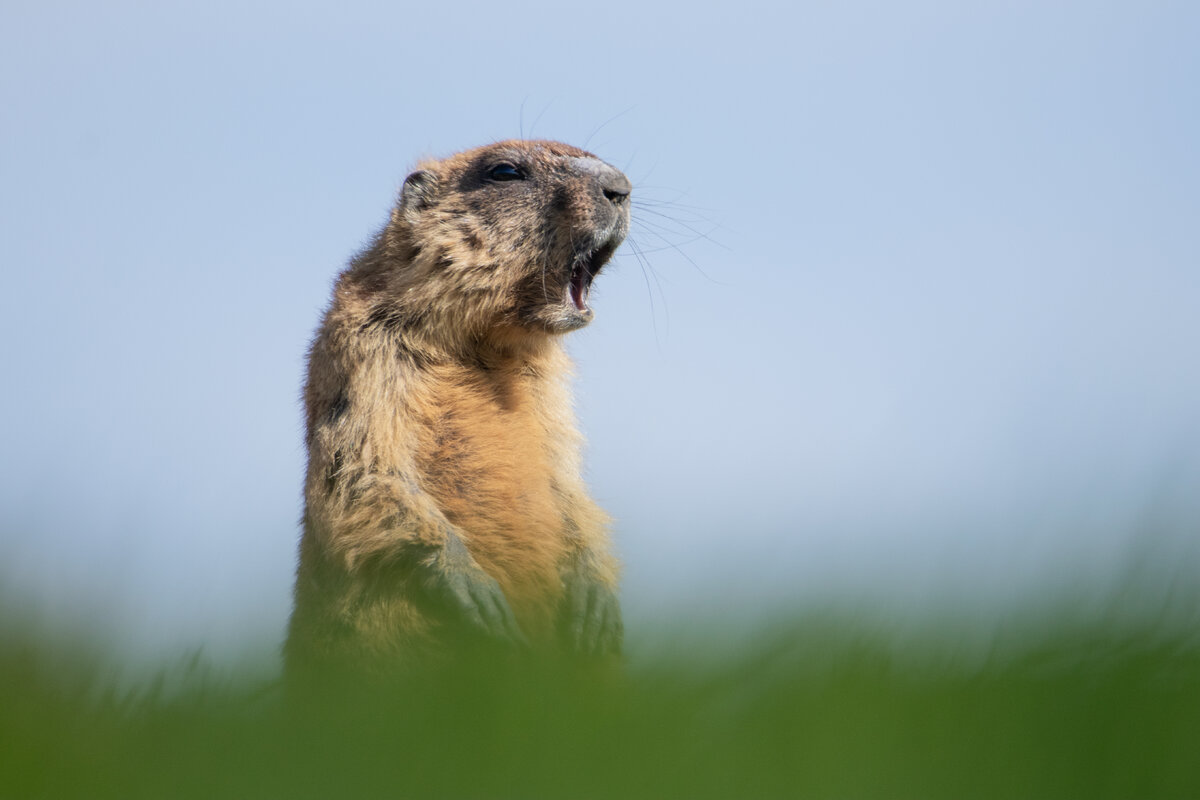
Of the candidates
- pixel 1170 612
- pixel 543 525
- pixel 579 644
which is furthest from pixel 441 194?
pixel 1170 612

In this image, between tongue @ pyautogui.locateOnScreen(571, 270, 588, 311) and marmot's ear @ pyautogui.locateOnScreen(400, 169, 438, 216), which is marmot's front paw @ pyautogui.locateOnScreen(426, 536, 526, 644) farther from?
marmot's ear @ pyautogui.locateOnScreen(400, 169, 438, 216)

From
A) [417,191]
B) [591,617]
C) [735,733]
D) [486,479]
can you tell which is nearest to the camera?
[735,733]

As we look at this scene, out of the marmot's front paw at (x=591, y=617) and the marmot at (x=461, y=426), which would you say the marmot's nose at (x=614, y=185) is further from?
the marmot's front paw at (x=591, y=617)

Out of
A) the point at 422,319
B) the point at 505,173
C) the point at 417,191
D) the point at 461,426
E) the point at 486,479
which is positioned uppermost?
the point at 505,173

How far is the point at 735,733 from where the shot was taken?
2.68 metres

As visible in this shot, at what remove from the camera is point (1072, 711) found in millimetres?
2553

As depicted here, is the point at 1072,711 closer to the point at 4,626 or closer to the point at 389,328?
the point at 4,626

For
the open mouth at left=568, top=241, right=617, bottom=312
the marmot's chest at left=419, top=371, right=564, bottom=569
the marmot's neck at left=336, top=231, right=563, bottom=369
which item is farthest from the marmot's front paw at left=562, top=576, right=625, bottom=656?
the open mouth at left=568, top=241, right=617, bottom=312

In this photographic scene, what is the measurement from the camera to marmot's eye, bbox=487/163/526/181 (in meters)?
8.91

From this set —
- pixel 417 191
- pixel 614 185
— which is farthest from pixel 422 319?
pixel 614 185

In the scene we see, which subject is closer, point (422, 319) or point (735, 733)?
point (735, 733)

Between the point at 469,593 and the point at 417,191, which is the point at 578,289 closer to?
the point at 417,191

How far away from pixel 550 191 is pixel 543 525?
8.71 feet

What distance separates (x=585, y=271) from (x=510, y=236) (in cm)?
63
